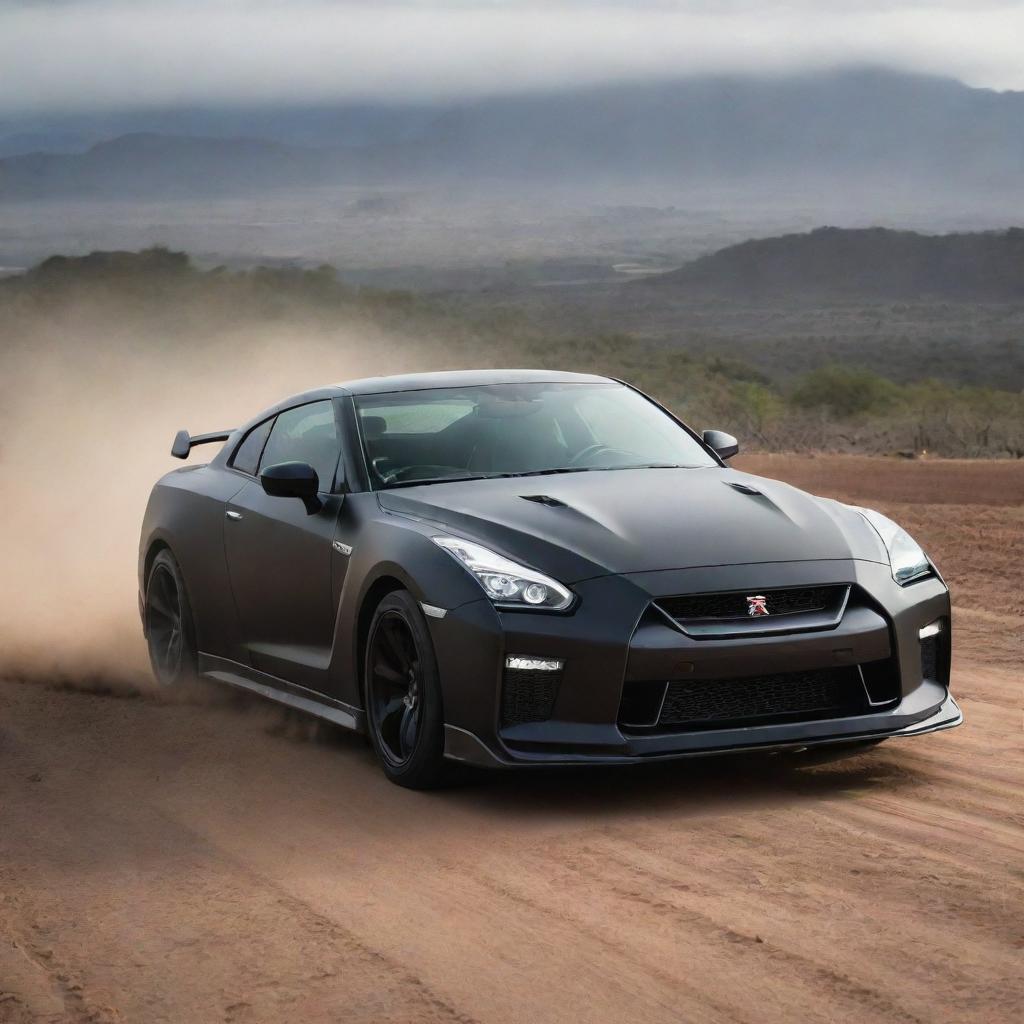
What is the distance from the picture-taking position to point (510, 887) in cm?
561

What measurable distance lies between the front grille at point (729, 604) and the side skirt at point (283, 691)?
147 cm

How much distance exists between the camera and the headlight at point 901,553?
7066 mm

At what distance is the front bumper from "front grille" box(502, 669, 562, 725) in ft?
0.05

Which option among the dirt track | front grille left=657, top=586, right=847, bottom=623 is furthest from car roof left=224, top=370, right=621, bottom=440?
front grille left=657, top=586, right=847, bottom=623

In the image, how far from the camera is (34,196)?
19538cm

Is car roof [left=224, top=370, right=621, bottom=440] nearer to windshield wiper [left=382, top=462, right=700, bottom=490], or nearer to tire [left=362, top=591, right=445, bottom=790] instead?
windshield wiper [left=382, top=462, right=700, bottom=490]

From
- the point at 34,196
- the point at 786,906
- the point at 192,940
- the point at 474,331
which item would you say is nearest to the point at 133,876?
the point at 192,940

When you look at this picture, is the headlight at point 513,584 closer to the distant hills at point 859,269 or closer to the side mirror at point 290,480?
the side mirror at point 290,480

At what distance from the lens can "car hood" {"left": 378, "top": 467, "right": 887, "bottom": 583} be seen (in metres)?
6.66

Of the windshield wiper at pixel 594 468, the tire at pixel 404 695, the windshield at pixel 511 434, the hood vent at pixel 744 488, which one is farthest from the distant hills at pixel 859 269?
the tire at pixel 404 695

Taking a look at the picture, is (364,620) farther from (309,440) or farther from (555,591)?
(309,440)

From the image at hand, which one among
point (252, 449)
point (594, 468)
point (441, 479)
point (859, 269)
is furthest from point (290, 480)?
point (859, 269)

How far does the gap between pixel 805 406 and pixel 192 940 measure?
37.6m

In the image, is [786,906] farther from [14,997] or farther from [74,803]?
[74,803]
